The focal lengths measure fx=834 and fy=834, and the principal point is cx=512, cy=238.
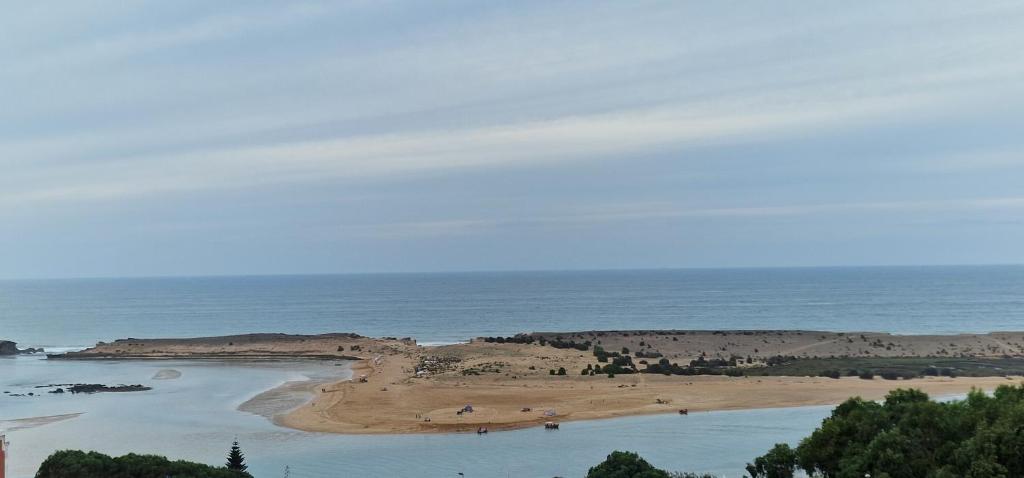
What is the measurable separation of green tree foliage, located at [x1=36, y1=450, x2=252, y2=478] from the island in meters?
16.4

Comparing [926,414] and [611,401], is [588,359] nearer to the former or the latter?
[611,401]

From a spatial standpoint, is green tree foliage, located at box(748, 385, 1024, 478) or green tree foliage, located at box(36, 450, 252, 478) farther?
green tree foliage, located at box(36, 450, 252, 478)

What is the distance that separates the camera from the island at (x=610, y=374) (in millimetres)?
45281

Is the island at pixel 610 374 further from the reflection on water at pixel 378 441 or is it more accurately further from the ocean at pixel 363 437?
the ocean at pixel 363 437

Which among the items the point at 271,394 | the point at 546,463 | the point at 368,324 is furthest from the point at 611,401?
the point at 368,324

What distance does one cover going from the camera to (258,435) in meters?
41.1

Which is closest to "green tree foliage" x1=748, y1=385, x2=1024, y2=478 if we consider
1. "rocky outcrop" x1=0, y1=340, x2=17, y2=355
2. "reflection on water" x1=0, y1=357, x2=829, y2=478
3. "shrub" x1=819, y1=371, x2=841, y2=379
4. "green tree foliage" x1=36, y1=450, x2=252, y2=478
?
"reflection on water" x1=0, y1=357, x2=829, y2=478

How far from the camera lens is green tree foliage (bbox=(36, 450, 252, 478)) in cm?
2497

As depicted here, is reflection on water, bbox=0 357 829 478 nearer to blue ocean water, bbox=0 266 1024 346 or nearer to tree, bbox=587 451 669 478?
tree, bbox=587 451 669 478

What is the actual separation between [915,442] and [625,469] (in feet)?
25.5

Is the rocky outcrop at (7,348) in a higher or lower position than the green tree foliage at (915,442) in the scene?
lower

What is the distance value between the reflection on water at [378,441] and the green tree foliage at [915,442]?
29.4 feet

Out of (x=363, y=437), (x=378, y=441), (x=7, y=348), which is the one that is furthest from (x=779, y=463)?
(x=7, y=348)

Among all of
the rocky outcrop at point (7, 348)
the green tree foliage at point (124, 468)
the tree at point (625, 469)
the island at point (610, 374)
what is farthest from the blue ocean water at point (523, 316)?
the tree at point (625, 469)
